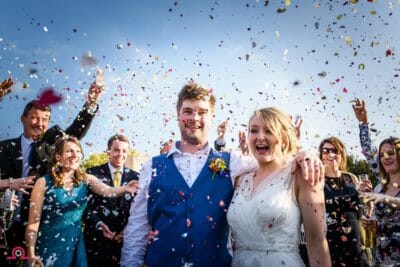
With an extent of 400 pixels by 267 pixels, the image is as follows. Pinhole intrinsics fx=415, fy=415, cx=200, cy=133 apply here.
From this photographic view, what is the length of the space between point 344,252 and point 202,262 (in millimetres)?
3380

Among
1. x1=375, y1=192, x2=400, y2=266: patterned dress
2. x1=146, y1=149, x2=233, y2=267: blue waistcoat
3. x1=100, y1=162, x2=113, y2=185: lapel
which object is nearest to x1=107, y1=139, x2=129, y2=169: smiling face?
x1=100, y1=162, x2=113, y2=185: lapel

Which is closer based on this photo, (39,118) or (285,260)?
(285,260)

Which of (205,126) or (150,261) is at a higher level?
(205,126)

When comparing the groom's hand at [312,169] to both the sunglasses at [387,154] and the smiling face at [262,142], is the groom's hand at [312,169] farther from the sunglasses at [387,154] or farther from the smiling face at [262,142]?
the sunglasses at [387,154]

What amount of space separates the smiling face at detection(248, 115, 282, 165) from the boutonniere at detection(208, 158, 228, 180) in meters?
0.38

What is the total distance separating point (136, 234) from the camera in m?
4.57

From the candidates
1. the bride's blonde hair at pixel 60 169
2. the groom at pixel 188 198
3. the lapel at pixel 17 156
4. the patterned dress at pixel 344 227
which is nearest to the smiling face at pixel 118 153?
the bride's blonde hair at pixel 60 169

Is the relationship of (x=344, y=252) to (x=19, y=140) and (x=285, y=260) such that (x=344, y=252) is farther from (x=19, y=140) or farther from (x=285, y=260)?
(x=19, y=140)

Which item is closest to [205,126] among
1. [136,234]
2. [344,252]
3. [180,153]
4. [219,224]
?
[180,153]

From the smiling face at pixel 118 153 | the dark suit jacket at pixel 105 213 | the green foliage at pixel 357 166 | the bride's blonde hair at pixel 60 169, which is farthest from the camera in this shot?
the green foliage at pixel 357 166

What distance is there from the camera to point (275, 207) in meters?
3.94

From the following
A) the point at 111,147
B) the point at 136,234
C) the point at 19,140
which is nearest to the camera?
the point at 136,234

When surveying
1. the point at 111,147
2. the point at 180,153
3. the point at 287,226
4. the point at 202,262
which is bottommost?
the point at 202,262

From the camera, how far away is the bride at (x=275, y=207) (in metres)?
3.75
